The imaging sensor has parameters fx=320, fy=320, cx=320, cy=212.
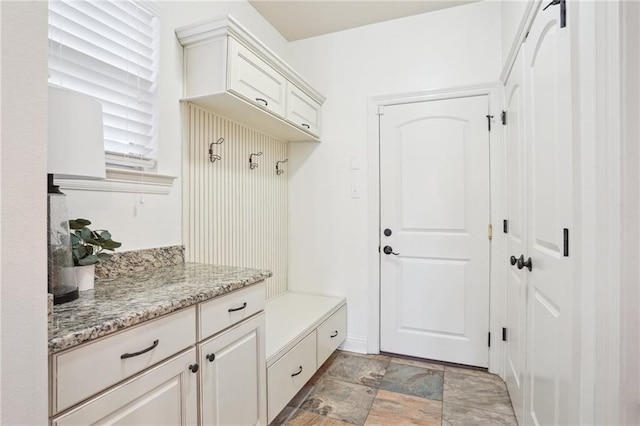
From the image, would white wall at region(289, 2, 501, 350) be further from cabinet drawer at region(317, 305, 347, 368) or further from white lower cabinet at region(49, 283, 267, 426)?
white lower cabinet at region(49, 283, 267, 426)

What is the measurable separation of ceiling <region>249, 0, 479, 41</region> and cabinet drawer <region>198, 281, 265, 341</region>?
2.09m

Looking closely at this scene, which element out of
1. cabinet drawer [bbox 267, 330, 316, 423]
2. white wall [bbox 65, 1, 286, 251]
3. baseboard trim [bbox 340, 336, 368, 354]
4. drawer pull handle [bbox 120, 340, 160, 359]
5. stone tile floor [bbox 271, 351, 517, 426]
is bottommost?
stone tile floor [bbox 271, 351, 517, 426]

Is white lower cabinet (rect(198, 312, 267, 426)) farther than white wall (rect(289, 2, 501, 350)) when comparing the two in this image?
No

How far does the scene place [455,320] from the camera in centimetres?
241

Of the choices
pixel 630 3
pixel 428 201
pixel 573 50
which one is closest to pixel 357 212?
pixel 428 201

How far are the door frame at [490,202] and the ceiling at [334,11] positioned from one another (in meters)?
0.62

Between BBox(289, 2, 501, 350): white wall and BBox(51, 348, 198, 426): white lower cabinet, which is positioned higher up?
BBox(289, 2, 501, 350): white wall

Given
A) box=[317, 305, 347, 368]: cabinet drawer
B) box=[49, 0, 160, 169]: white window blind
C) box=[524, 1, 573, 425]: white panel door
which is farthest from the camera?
box=[317, 305, 347, 368]: cabinet drawer

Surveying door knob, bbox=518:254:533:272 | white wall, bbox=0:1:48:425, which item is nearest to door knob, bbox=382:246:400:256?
door knob, bbox=518:254:533:272

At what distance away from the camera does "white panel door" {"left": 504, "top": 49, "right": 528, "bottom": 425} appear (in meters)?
1.62

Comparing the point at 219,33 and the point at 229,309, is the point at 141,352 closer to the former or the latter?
the point at 229,309

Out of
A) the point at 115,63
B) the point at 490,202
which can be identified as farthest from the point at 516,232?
the point at 115,63

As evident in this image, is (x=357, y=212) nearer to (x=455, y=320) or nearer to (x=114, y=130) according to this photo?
(x=455, y=320)

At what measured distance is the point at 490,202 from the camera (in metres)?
2.30
